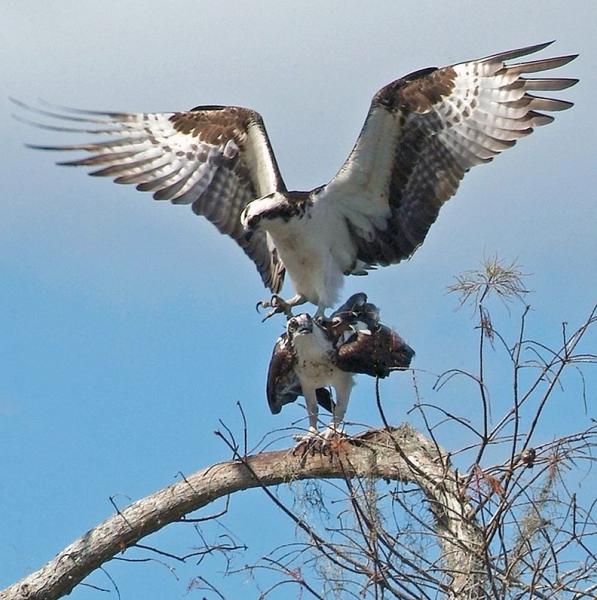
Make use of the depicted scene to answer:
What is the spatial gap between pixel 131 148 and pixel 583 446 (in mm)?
5276

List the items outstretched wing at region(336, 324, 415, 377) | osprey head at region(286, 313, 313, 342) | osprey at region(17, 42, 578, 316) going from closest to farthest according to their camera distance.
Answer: outstretched wing at region(336, 324, 415, 377) → osprey head at region(286, 313, 313, 342) → osprey at region(17, 42, 578, 316)

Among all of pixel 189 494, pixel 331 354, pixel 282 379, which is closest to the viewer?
pixel 189 494

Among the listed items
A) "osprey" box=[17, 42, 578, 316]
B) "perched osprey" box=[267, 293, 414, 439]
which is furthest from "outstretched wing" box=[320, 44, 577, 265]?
"perched osprey" box=[267, 293, 414, 439]

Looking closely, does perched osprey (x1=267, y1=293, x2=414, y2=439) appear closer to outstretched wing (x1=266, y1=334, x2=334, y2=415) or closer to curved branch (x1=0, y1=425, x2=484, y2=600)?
outstretched wing (x1=266, y1=334, x2=334, y2=415)

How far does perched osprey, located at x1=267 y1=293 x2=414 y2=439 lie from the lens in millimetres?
8109

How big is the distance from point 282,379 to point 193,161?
7.59 ft

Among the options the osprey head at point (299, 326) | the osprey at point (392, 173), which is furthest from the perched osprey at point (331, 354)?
the osprey at point (392, 173)

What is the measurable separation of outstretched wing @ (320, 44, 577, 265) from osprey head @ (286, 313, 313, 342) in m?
1.14

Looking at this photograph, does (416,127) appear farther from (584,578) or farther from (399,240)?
(584,578)

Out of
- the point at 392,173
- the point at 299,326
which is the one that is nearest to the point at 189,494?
the point at 299,326

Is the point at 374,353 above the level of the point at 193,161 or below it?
below

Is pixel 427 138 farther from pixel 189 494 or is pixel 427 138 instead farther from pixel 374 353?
pixel 189 494

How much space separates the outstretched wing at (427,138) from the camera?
29.7ft

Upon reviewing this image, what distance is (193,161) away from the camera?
33.2ft
